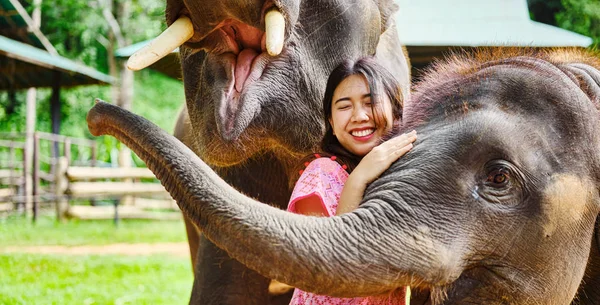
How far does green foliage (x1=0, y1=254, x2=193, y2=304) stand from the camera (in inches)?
258

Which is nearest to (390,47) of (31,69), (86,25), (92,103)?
(31,69)

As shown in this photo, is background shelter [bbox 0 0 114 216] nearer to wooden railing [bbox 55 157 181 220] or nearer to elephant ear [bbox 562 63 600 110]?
wooden railing [bbox 55 157 181 220]

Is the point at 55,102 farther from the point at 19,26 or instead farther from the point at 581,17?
the point at 581,17

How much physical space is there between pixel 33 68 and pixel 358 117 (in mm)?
15540

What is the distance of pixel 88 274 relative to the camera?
8375 mm

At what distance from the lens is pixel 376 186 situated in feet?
6.75

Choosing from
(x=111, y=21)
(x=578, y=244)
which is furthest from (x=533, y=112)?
(x=111, y=21)

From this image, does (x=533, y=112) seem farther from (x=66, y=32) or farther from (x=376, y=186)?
(x=66, y=32)

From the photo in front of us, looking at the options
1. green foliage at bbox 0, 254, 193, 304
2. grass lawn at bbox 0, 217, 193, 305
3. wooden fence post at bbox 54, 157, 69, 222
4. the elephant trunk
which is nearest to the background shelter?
wooden fence post at bbox 54, 157, 69, 222

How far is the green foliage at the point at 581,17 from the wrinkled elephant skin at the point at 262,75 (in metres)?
6.43

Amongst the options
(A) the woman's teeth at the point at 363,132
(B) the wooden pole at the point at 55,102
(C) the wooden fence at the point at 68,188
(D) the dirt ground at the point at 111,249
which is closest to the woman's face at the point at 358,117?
(A) the woman's teeth at the point at 363,132

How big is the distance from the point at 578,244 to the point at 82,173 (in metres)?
16.2

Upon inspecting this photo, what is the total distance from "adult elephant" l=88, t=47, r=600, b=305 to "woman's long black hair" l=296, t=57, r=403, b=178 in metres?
0.41

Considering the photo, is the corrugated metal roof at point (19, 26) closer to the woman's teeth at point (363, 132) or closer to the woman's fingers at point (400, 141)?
the woman's teeth at point (363, 132)
